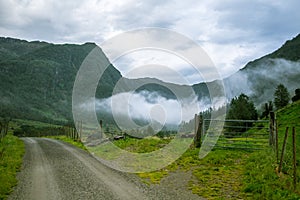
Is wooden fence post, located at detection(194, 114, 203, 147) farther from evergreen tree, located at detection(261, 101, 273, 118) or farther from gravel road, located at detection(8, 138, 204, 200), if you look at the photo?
evergreen tree, located at detection(261, 101, 273, 118)

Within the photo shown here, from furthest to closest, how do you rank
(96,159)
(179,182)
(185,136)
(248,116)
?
(248,116), (185,136), (96,159), (179,182)

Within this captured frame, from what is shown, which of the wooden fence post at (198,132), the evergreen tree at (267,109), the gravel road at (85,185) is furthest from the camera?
the evergreen tree at (267,109)

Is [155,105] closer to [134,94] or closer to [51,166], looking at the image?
[134,94]

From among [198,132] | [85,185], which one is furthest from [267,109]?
[85,185]

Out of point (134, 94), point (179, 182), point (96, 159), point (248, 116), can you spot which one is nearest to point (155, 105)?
point (134, 94)

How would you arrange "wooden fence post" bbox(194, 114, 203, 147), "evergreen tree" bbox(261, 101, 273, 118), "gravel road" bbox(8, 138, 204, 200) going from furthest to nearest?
"evergreen tree" bbox(261, 101, 273, 118) → "wooden fence post" bbox(194, 114, 203, 147) → "gravel road" bbox(8, 138, 204, 200)

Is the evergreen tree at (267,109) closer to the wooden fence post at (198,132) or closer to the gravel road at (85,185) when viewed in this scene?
the wooden fence post at (198,132)

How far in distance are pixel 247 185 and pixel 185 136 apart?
18773 mm

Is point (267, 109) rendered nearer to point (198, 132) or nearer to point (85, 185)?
point (198, 132)

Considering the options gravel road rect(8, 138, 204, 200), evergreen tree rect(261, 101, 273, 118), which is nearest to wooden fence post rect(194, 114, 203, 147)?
gravel road rect(8, 138, 204, 200)

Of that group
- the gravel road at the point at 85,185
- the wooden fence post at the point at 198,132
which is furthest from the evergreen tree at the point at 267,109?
the gravel road at the point at 85,185

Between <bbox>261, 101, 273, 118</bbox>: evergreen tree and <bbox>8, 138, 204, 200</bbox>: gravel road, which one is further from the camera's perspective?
<bbox>261, 101, 273, 118</bbox>: evergreen tree

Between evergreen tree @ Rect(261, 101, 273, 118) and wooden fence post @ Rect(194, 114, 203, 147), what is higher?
evergreen tree @ Rect(261, 101, 273, 118)

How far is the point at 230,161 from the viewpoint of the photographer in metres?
16.2
